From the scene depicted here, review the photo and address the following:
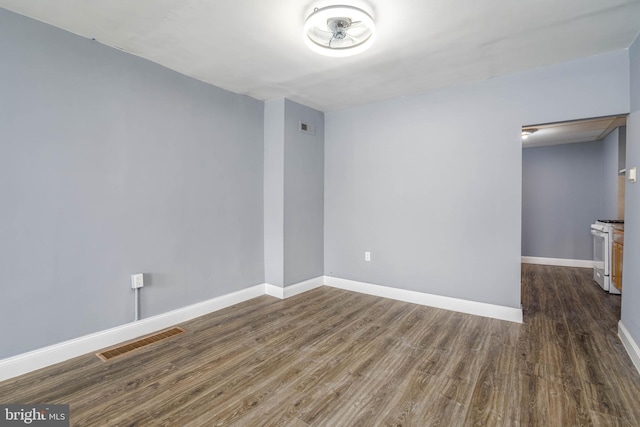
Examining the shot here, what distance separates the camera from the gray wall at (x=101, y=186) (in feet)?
6.89

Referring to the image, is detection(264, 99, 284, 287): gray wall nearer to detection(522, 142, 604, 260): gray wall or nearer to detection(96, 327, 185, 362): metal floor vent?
detection(96, 327, 185, 362): metal floor vent

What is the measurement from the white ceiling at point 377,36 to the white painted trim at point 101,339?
235 centimetres

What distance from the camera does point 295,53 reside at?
103 inches

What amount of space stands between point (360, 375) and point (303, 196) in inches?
95.1

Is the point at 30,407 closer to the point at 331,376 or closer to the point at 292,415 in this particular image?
the point at 292,415

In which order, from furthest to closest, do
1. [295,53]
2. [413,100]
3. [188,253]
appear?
[413,100] → [188,253] → [295,53]

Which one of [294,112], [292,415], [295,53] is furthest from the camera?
[294,112]

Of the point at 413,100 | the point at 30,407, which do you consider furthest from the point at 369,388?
the point at 413,100

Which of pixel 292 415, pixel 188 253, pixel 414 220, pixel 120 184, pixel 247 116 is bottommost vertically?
pixel 292 415

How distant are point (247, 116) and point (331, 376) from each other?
2.97 metres

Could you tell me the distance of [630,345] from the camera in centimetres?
232

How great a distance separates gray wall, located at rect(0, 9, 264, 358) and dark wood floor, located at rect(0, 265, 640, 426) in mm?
452

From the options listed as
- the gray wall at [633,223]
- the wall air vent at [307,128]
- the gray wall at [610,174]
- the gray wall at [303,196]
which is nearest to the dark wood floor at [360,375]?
the gray wall at [633,223]

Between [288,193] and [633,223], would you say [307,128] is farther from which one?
[633,223]
